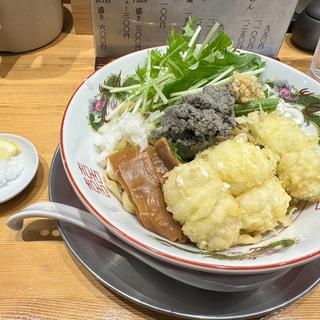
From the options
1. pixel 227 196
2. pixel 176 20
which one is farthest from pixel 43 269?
pixel 176 20

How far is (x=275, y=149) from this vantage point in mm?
1082

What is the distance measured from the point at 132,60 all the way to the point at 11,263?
2.76 feet

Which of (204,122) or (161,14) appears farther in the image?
(161,14)

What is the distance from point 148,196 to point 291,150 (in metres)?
0.48

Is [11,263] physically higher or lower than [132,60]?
lower

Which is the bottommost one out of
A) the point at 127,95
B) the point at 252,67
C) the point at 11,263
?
the point at 11,263

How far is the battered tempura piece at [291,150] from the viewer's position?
3.33 feet

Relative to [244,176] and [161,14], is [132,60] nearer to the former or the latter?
[161,14]

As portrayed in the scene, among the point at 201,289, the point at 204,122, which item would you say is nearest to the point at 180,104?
the point at 204,122

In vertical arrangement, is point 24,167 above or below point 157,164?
below

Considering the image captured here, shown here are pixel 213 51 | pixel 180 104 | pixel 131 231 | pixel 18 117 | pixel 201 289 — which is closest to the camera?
pixel 131 231

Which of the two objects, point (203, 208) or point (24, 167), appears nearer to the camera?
point (203, 208)

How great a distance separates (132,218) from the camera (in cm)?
99

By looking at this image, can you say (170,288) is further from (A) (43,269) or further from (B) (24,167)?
(B) (24,167)
